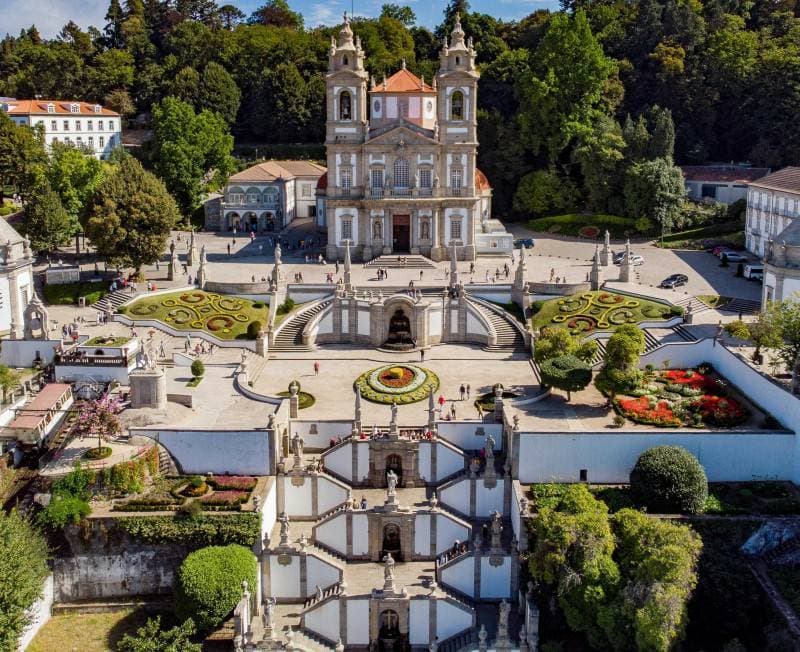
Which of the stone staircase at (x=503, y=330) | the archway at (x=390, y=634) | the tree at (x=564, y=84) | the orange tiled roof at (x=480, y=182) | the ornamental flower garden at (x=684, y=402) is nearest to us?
the archway at (x=390, y=634)

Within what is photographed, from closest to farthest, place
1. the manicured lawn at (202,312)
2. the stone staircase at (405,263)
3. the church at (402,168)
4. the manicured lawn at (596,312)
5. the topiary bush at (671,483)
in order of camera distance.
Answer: the topiary bush at (671,483) < the manicured lawn at (596,312) < the manicured lawn at (202,312) < the stone staircase at (405,263) < the church at (402,168)

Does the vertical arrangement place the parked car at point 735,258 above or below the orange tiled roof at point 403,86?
below

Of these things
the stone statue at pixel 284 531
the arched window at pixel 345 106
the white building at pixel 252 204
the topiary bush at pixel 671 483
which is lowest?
the stone statue at pixel 284 531

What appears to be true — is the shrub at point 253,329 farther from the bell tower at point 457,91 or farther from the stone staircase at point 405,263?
the bell tower at point 457,91

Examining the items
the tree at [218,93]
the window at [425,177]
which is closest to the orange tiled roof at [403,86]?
the window at [425,177]

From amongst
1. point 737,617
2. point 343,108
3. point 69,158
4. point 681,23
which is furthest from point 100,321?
point 681,23

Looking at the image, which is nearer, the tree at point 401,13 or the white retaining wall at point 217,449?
the white retaining wall at point 217,449

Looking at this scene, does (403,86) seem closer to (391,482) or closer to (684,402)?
(684,402)

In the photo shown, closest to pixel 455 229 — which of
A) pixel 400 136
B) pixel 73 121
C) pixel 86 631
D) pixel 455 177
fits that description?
pixel 455 177
